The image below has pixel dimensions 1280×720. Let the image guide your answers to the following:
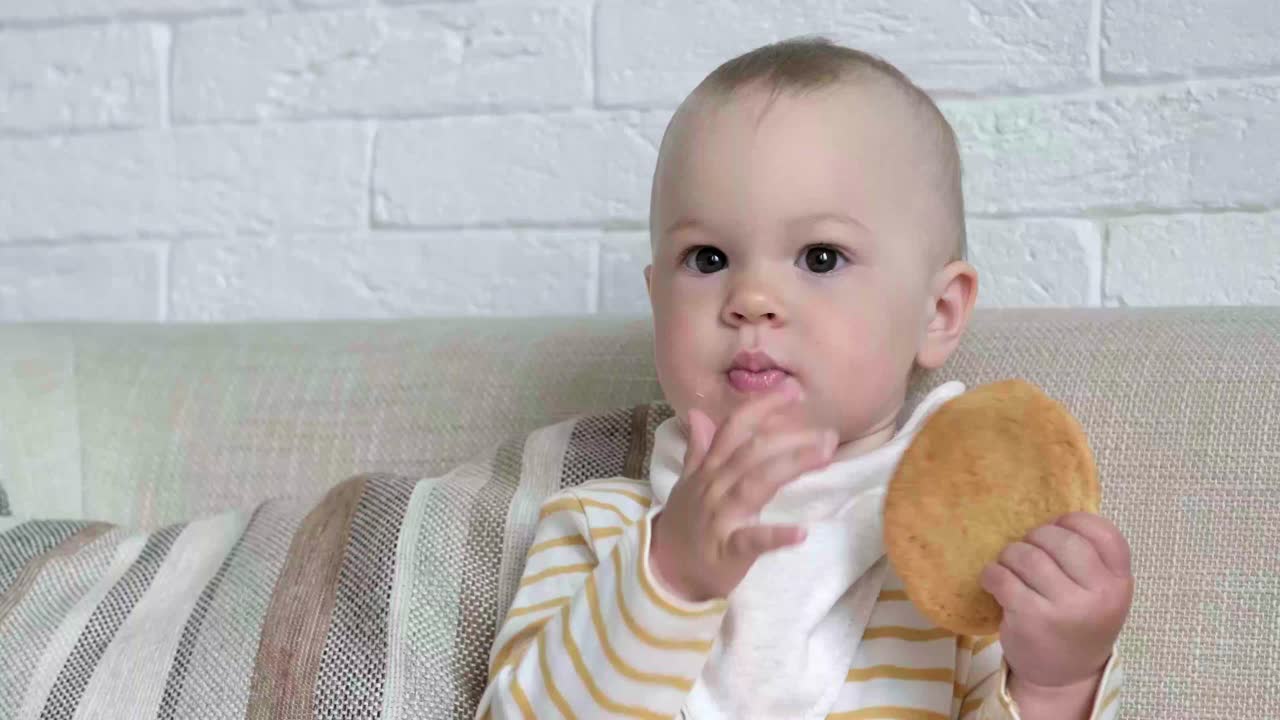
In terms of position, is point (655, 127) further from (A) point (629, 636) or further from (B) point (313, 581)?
(A) point (629, 636)

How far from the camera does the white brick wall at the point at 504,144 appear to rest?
51.7 inches

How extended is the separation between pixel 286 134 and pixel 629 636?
93 centimetres

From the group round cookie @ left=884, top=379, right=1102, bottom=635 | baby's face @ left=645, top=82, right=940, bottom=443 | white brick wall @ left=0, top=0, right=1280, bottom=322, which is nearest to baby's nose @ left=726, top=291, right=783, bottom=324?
baby's face @ left=645, top=82, right=940, bottom=443

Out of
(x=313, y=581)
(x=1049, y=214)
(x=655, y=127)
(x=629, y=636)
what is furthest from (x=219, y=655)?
(x=1049, y=214)

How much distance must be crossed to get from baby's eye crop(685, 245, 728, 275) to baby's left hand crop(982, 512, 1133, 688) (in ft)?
0.85

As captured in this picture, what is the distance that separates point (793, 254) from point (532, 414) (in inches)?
14.3

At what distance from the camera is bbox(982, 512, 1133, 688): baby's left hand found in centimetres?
80

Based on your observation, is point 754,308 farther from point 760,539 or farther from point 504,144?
point 504,144

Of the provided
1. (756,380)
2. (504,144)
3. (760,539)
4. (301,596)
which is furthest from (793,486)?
(504,144)

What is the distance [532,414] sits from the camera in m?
1.22

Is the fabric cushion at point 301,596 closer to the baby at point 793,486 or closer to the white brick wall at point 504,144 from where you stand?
the baby at point 793,486

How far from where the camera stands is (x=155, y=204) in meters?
1.63

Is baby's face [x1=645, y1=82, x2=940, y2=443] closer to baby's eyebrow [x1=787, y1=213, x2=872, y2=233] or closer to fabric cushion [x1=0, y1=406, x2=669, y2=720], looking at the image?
baby's eyebrow [x1=787, y1=213, x2=872, y2=233]

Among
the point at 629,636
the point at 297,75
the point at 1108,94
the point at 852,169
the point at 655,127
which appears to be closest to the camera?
the point at 629,636
